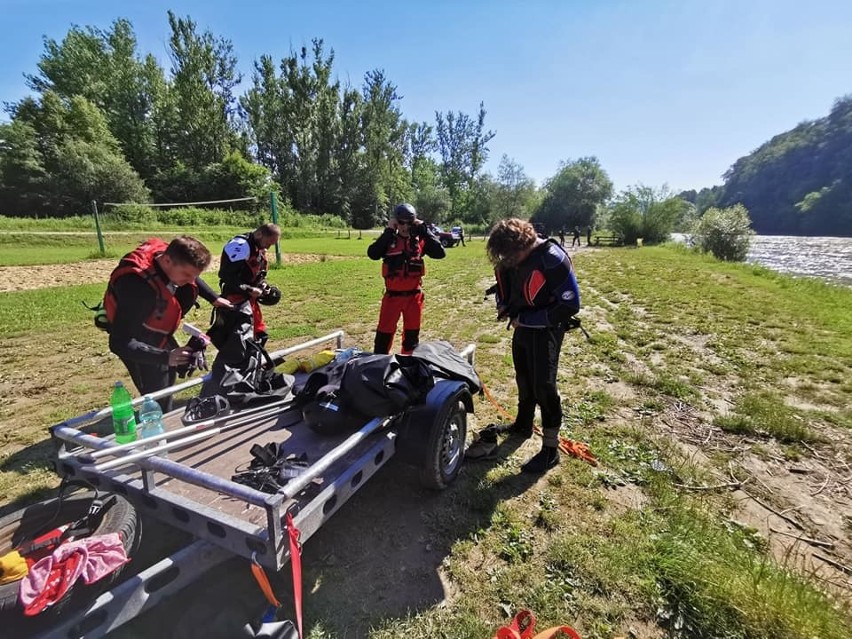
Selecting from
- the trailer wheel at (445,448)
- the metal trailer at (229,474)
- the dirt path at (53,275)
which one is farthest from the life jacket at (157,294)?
the dirt path at (53,275)

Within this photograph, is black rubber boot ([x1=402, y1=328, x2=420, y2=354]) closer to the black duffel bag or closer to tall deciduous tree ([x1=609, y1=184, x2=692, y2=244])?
the black duffel bag

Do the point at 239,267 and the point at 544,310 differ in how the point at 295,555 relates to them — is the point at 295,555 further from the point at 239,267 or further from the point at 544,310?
the point at 239,267

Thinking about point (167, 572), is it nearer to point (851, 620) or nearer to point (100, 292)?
point (851, 620)

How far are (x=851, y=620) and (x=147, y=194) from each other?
142 feet

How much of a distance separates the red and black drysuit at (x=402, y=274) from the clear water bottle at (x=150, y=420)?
248 centimetres

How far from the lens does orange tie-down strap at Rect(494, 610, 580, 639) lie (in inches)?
76.8

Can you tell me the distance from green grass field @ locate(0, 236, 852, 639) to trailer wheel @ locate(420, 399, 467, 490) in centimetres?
16

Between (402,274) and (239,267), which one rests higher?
(239,267)

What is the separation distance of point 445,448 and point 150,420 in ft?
6.81

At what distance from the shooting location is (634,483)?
3387 millimetres

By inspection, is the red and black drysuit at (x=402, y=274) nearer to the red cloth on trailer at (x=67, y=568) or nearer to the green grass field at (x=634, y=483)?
the green grass field at (x=634, y=483)

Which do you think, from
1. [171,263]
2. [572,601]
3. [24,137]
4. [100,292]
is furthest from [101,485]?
[24,137]

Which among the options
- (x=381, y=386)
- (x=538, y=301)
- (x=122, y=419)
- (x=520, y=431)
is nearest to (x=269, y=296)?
(x=122, y=419)

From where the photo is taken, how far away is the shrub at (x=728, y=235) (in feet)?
86.1
